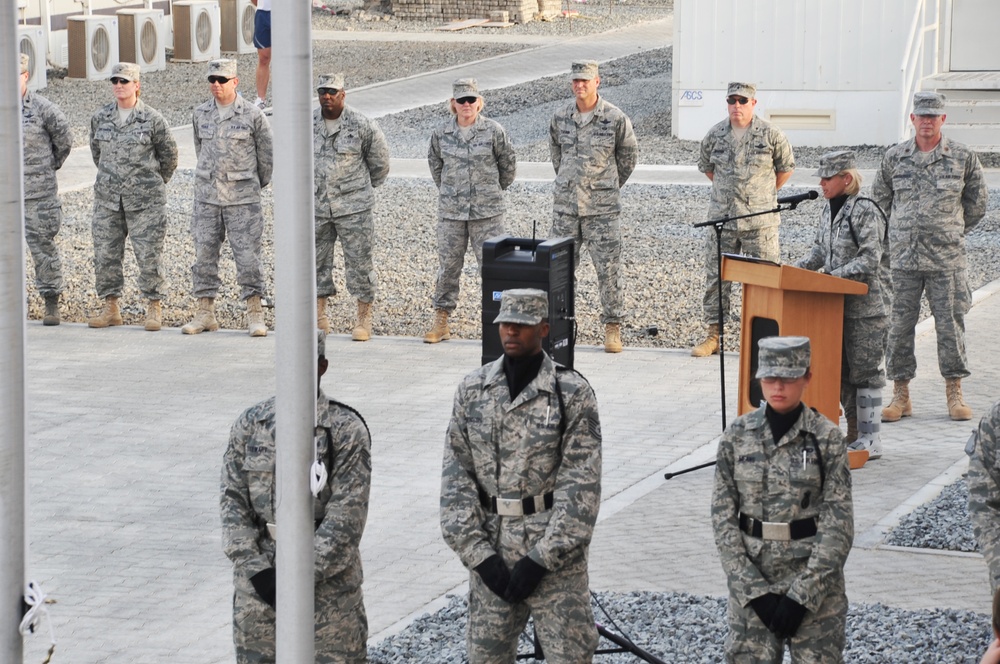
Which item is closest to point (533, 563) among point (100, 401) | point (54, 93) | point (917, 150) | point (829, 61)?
point (917, 150)

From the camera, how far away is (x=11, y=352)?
536 cm

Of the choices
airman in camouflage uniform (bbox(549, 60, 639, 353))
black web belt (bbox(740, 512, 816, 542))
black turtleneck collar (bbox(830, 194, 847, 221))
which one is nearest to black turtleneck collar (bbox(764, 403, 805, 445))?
black web belt (bbox(740, 512, 816, 542))

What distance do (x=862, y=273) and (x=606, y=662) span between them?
358cm

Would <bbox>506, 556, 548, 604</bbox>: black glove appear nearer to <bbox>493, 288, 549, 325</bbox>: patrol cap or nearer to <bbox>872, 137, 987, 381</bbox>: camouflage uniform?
<bbox>493, 288, 549, 325</bbox>: patrol cap

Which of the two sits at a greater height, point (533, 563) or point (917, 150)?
point (917, 150)

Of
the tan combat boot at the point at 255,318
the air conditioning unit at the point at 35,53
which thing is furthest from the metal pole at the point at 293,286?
the air conditioning unit at the point at 35,53

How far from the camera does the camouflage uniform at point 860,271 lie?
991 centimetres

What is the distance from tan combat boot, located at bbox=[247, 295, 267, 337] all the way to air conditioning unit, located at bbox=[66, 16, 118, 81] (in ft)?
59.9

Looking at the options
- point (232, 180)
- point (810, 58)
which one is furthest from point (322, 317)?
point (810, 58)

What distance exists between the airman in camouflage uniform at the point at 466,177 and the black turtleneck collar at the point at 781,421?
7.61 m

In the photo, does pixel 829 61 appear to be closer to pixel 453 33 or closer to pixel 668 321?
pixel 668 321

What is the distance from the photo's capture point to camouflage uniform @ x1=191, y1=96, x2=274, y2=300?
45.9 feet

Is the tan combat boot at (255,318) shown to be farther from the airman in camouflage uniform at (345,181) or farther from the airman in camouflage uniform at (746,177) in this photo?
the airman in camouflage uniform at (746,177)

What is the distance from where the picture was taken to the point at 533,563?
6.22m
